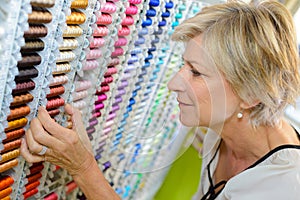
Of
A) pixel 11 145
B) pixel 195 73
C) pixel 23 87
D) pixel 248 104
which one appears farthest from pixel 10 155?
pixel 248 104

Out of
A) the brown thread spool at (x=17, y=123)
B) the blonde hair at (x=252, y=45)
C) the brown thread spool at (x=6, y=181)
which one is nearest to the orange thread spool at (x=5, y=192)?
the brown thread spool at (x=6, y=181)

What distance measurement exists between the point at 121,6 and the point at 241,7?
0.82ft

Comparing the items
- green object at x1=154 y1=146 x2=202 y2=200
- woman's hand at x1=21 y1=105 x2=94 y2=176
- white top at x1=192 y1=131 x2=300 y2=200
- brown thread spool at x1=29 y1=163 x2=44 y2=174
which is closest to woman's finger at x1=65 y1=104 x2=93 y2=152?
woman's hand at x1=21 y1=105 x2=94 y2=176

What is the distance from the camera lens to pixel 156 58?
1085 millimetres

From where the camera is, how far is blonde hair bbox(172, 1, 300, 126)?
2.75 ft

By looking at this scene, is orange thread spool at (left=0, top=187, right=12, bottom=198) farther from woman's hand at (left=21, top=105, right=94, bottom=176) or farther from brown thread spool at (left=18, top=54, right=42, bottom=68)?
brown thread spool at (left=18, top=54, right=42, bottom=68)

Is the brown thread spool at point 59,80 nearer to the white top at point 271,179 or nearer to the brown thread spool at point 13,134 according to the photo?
the brown thread spool at point 13,134

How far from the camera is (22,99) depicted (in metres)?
0.71

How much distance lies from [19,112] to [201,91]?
0.35 m

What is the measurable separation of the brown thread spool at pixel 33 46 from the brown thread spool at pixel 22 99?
8 centimetres

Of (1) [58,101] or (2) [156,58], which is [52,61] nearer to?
(1) [58,101]

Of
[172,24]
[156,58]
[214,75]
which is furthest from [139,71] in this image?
[214,75]

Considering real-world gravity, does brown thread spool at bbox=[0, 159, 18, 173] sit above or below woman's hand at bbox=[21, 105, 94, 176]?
below

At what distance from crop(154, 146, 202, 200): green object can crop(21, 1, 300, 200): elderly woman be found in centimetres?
48
